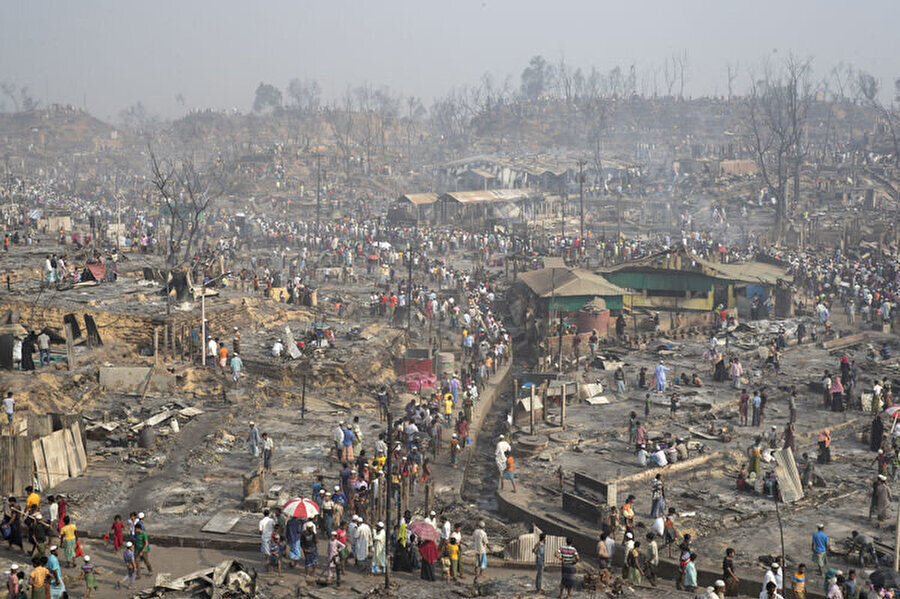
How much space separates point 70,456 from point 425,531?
845 centimetres

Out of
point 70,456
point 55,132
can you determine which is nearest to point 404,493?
point 70,456

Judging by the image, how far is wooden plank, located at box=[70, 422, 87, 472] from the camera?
67.9ft

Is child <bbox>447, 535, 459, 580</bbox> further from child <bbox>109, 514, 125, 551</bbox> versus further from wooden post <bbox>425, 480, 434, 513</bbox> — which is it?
child <bbox>109, 514, 125, 551</bbox>

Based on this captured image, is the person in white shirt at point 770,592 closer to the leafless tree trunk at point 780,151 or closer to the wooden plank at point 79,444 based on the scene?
A: the wooden plank at point 79,444

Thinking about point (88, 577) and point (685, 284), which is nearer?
point (88, 577)

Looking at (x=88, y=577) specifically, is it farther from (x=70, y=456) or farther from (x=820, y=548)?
(x=820, y=548)

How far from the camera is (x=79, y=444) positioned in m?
20.8

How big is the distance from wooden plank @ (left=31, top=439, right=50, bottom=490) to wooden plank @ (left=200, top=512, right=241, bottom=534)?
11.7 ft

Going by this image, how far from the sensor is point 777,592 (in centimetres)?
1484

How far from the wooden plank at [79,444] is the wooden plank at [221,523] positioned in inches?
148

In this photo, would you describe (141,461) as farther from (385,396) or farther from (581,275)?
(581,275)

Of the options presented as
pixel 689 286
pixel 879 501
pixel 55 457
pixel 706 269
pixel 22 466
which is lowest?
pixel 879 501

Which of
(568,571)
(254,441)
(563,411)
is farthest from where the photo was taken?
(563,411)

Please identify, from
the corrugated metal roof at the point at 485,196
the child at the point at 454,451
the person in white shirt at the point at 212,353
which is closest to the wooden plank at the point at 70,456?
the person in white shirt at the point at 212,353
